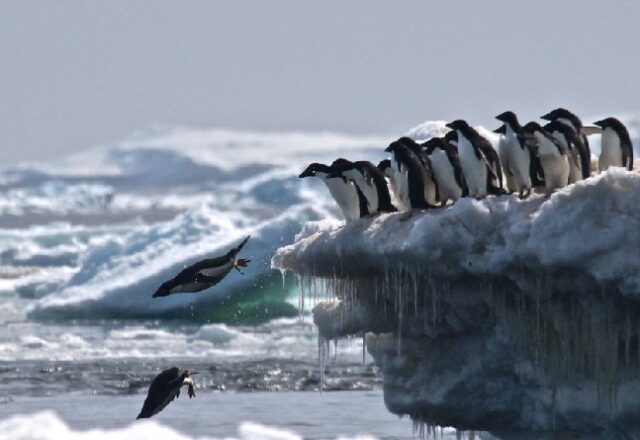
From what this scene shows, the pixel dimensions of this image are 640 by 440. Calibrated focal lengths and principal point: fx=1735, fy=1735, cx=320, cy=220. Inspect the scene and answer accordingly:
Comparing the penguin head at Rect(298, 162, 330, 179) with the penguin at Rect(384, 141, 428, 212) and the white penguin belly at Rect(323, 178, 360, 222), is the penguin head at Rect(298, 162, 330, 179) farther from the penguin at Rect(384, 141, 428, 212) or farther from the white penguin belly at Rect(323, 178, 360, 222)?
the penguin at Rect(384, 141, 428, 212)

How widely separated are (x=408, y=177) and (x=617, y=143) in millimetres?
1855

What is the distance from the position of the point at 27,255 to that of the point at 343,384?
120 ft

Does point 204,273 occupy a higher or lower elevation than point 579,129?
lower

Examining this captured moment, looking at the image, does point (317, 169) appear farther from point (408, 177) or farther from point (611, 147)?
point (611, 147)

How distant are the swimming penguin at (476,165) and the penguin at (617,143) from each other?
1.01 meters

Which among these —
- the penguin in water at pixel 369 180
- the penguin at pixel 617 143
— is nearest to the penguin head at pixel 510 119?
the penguin at pixel 617 143

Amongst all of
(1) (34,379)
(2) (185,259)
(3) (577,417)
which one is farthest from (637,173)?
(2) (185,259)

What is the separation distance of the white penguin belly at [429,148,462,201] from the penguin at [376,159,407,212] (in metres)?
0.42

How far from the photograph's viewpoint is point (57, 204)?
113 meters

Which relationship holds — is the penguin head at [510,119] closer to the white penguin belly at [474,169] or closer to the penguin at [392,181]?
the white penguin belly at [474,169]

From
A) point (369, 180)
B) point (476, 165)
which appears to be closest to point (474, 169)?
point (476, 165)

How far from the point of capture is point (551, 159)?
14617 mm

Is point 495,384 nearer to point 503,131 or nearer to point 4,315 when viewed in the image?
point 503,131

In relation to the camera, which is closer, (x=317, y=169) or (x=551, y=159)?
(x=551, y=159)
